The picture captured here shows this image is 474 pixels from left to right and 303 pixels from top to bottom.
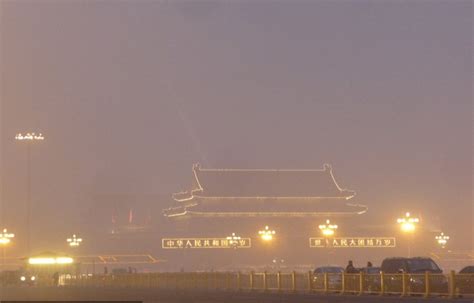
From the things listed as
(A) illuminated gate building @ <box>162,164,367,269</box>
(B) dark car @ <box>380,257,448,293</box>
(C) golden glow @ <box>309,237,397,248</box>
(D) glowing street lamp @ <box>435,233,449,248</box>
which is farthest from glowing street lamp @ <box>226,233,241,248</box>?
(B) dark car @ <box>380,257,448,293</box>

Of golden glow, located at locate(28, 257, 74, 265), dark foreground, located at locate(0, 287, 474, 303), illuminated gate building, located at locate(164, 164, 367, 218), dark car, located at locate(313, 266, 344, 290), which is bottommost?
dark foreground, located at locate(0, 287, 474, 303)

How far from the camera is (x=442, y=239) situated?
16738cm

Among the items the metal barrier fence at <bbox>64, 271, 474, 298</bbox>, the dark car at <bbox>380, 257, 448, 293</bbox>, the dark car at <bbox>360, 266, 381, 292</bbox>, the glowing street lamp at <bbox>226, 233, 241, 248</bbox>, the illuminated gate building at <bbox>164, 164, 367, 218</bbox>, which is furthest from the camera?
the illuminated gate building at <bbox>164, 164, 367, 218</bbox>

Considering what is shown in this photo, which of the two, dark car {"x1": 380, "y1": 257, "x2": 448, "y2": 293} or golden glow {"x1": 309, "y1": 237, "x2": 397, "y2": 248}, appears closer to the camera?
dark car {"x1": 380, "y1": 257, "x2": 448, "y2": 293}

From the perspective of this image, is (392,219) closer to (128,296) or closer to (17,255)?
(17,255)

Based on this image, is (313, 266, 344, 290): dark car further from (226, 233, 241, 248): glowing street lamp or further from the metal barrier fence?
(226, 233, 241, 248): glowing street lamp

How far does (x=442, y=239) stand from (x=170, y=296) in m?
112

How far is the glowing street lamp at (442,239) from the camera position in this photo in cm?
16738

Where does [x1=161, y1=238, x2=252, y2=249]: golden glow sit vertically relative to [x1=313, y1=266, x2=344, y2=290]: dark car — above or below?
above

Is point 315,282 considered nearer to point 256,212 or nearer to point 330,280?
point 330,280

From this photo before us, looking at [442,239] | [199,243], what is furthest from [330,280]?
[199,243]

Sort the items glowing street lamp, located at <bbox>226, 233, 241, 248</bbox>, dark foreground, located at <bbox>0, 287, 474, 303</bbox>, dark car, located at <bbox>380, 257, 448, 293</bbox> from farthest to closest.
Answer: glowing street lamp, located at <bbox>226, 233, 241, 248</bbox> < dark foreground, located at <bbox>0, 287, 474, 303</bbox> < dark car, located at <bbox>380, 257, 448, 293</bbox>

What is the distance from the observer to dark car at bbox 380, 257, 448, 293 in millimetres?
47281

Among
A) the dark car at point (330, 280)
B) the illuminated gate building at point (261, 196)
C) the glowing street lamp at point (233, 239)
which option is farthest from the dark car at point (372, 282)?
the illuminated gate building at point (261, 196)
